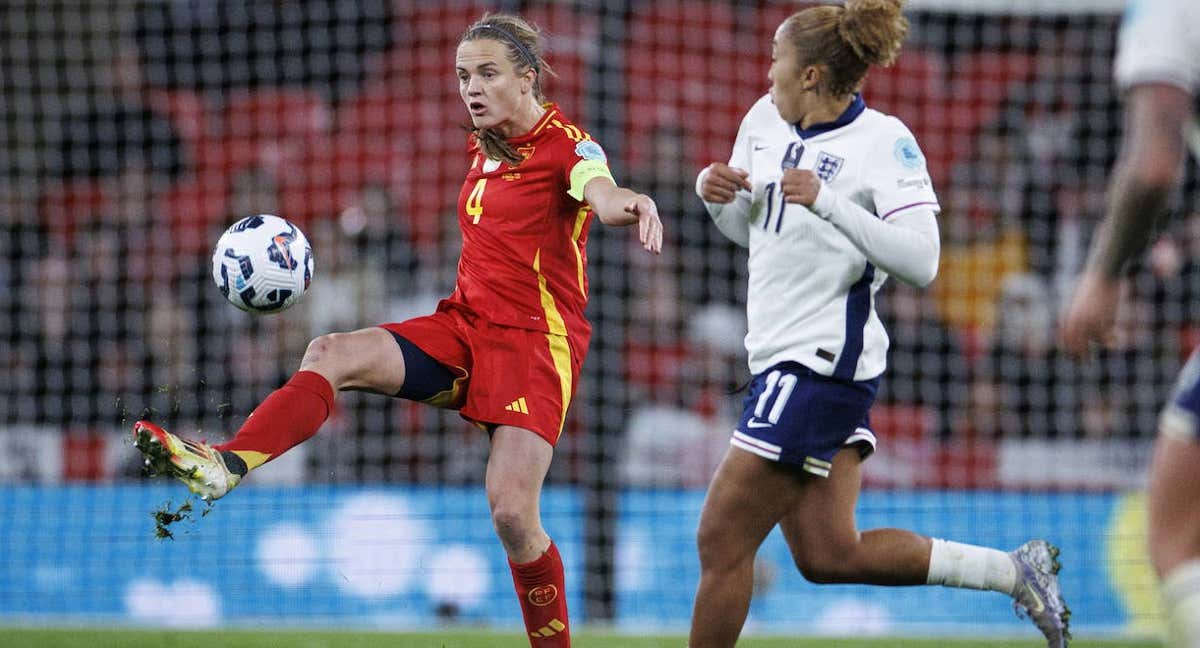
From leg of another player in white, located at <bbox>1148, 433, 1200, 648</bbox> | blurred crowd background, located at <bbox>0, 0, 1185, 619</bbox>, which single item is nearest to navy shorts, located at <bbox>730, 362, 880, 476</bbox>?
leg of another player in white, located at <bbox>1148, 433, 1200, 648</bbox>

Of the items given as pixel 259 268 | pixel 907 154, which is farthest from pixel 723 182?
pixel 259 268

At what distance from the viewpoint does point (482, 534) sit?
26.5ft

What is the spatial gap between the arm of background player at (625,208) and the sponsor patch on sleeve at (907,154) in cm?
65

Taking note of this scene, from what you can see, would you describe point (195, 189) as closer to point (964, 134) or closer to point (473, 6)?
point (473, 6)

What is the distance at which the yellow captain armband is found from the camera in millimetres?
4242

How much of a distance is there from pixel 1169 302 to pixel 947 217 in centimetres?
180

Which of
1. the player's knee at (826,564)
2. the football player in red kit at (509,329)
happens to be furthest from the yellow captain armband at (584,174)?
the player's knee at (826,564)

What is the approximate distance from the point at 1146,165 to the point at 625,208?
174cm

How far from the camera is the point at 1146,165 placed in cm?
229

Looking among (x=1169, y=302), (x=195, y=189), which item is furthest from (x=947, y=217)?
(x=195, y=189)

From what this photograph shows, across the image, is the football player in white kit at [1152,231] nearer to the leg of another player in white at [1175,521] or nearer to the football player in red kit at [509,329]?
the leg of another player in white at [1175,521]

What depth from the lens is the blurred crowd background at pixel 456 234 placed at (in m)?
9.39

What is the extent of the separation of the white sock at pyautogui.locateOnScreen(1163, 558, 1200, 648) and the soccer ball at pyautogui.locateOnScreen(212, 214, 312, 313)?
273 centimetres

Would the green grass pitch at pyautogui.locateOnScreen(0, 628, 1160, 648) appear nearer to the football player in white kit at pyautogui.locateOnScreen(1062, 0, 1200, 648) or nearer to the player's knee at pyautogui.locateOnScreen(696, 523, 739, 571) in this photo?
the player's knee at pyautogui.locateOnScreen(696, 523, 739, 571)
